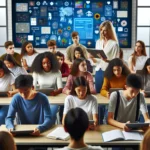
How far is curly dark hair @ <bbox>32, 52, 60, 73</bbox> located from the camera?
17.5 feet

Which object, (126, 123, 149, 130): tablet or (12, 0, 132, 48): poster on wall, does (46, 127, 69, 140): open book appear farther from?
(12, 0, 132, 48): poster on wall

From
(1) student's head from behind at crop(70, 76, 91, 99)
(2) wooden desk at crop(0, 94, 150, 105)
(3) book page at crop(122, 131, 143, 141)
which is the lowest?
(3) book page at crop(122, 131, 143, 141)

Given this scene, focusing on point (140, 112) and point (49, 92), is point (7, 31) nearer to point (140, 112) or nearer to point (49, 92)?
point (49, 92)

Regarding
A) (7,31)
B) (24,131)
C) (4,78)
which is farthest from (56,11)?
(24,131)

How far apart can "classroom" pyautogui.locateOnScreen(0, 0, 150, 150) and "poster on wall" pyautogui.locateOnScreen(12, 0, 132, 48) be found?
2 centimetres

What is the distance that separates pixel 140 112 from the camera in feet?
13.6

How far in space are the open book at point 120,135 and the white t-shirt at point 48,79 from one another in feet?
7.08

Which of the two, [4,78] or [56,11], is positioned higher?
[56,11]

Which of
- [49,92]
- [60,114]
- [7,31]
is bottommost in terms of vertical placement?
[60,114]

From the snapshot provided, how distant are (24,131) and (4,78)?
2.04 metres

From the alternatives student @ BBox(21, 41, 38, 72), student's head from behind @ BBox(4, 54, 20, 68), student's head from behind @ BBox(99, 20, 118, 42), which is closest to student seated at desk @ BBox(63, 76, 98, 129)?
student's head from behind @ BBox(4, 54, 20, 68)

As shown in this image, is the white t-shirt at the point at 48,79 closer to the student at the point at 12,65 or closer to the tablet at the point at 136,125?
the student at the point at 12,65

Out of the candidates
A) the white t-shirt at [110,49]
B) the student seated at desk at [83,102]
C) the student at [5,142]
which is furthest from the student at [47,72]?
the student at [5,142]

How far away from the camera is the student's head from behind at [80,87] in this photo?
12.7 feet
